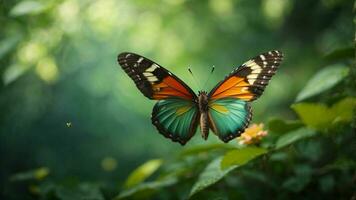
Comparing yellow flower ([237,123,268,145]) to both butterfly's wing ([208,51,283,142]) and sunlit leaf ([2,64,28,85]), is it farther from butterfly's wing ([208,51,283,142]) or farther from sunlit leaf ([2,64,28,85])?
sunlit leaf ([2,64,28,85])

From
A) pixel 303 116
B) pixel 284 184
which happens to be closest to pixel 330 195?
pixel 284 184

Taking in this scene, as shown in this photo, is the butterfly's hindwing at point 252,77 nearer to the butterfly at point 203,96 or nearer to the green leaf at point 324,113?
the butterfly at point 203,96

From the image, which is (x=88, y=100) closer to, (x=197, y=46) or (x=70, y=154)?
(x=70, y=154)

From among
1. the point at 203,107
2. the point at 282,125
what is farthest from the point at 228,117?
the point at 282,125

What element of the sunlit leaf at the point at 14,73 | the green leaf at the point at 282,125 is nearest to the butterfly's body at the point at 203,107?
the green leaf at the point at 282,125

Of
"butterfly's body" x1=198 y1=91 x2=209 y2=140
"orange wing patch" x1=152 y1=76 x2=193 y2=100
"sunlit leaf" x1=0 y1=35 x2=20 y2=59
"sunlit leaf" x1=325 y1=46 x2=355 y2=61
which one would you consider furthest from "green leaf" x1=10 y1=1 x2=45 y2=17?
"sunlit leaf" x1=325 y1=46 x2=355 y2=61

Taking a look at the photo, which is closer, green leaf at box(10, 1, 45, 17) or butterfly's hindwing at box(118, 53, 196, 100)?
butterfly's hindwing at box(118, 53, 196, 100)
